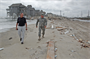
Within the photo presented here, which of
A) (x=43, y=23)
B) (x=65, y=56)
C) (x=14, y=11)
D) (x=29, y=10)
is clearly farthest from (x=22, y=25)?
(x=29, y=10)

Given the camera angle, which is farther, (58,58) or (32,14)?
(32,14)

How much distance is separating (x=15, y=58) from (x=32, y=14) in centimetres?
5920

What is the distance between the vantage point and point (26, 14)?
53.1 m

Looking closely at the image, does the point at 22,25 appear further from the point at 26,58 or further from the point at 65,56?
the point at 65,56

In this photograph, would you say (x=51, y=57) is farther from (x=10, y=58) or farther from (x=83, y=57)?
(x=10, y=58)

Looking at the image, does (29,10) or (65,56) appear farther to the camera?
(29,10)

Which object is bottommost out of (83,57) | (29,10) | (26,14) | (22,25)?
(83,57)

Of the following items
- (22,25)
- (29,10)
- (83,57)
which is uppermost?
(29,10)

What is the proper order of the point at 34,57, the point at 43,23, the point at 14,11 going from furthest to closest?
the point at 14,11, the point at 43,23, the point at 34,57

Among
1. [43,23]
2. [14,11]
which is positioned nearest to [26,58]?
[43,23]

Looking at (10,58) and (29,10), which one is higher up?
(29,10)

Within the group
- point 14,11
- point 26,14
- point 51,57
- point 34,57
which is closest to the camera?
point 51,57

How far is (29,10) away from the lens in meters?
55.4

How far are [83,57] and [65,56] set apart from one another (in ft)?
2.37
